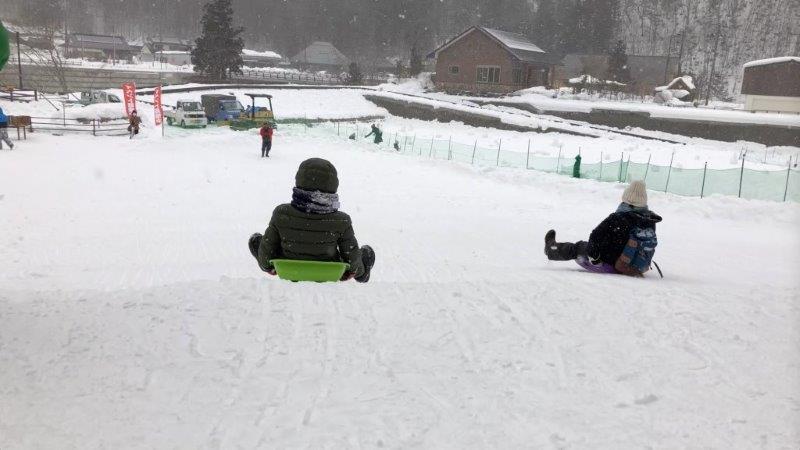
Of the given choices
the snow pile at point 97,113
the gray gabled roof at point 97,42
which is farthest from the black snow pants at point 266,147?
the gray gabled roof at point 97,42

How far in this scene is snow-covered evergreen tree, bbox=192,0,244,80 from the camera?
176 feet

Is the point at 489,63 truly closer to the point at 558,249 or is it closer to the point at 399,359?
the point at 558,249

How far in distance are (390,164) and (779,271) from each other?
15135 mm

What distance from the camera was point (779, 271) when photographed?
9117 millimetres

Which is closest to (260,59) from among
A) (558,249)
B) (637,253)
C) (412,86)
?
(412,86)

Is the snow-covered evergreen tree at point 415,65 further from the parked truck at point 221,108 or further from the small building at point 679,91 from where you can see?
the parked truck at point 221,108

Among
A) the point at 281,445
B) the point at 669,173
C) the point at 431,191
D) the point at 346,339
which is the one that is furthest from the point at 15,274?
the point at 669,173

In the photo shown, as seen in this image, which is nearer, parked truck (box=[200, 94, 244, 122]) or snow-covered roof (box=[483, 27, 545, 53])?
parked truck (box=[200, 94, 244, 122])

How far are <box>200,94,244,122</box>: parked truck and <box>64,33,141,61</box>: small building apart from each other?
50.5 m

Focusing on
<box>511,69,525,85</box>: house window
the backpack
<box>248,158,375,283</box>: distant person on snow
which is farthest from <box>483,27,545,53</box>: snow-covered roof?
<box>248,158,375,283</box>: distant person on snow

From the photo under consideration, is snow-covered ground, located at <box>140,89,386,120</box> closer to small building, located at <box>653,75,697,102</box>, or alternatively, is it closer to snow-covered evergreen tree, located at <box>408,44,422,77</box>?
snow-covered evergreen tree, located at <box>408,44,422,77</box>

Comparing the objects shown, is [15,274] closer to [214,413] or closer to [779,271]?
[214,413]

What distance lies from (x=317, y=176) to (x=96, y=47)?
3325 inches

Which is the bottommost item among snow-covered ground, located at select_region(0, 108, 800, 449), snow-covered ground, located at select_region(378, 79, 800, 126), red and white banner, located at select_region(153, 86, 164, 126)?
snow-covered ground, located at select_region(0, 108, 800, 449)
